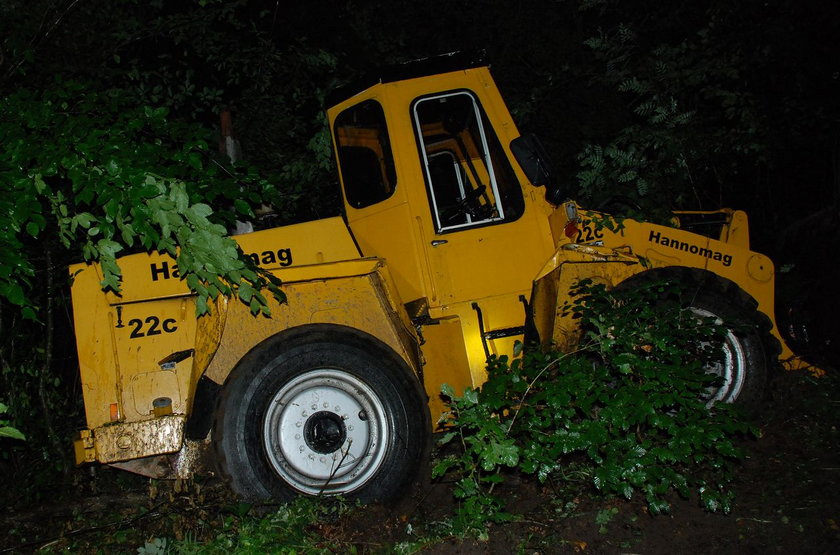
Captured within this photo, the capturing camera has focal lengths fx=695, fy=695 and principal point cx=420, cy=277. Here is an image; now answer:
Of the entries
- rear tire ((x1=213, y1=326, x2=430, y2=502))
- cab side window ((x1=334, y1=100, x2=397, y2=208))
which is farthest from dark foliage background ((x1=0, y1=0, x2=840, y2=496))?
rear tire ((x1=213, y1=326, x2=430, y2=502))

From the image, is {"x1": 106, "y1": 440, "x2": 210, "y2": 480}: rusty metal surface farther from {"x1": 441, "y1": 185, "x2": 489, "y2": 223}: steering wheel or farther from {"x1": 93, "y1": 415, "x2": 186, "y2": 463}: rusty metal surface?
{"x1": 441, "y1": 185, "x2": 489, "y2": 223}: steering wheel

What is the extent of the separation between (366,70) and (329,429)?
5.74m

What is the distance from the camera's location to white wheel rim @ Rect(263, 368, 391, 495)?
427 cm

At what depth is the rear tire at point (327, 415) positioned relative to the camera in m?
4.16

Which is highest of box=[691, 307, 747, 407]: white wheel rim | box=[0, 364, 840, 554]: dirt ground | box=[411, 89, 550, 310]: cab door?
box=[411, 89, 550, 310]: cab door

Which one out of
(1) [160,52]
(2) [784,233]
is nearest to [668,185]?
(2) [784,233]

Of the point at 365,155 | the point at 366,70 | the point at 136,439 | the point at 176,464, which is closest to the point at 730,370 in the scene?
the point at 365,155

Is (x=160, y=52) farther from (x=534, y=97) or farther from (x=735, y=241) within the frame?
(x=735, y=241)

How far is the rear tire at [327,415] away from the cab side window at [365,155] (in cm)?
120

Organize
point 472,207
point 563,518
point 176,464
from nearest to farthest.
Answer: point 563,518 → point 176,464 → point 472,207

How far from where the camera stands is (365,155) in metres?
5.10

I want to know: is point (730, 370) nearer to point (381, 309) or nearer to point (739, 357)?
point (739, 357)

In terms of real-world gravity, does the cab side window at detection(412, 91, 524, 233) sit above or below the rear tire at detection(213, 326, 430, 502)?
above

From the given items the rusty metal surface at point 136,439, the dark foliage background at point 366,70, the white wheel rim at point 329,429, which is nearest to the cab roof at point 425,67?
the dark foliage background at point 366,70
